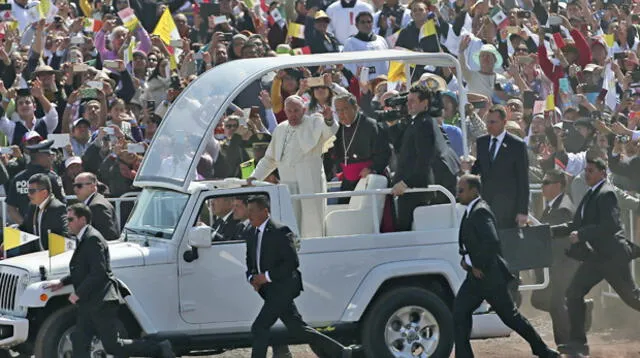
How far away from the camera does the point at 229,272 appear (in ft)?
Result: 40.1

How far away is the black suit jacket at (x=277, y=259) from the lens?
1177 cm

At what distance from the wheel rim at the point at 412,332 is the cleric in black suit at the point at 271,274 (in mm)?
886

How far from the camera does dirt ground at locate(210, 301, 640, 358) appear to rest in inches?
546

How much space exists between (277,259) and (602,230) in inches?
142

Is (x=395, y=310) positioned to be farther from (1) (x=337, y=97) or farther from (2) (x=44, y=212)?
(2) (x=44, y=212)

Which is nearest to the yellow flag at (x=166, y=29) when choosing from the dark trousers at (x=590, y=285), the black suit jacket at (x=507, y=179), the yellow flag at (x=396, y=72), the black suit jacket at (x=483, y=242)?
the yellow flag at (x=396, y=72)

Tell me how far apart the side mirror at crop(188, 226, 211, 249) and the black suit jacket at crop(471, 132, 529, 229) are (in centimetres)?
285

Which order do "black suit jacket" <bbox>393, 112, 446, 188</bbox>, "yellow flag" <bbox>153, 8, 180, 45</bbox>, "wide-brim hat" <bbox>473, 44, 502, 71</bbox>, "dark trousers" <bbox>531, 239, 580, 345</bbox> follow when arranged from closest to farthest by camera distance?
1. "black suit jacket" <bbox>393, 112, 446, 188</bbox>
2. "dark trousers" <bbox>531, 239, 580, 345</bbox>
3. "wide-brim hat" <bbox>473, 44, 502, 71</bbox>
4. "yellow flag" <bbox>153, 8, 180, 45</bbox>

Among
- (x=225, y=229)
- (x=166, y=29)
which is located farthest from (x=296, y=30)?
(x=225, y=229)

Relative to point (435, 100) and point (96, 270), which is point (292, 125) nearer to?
point (435, 100)

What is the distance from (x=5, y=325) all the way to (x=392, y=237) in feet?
11.1

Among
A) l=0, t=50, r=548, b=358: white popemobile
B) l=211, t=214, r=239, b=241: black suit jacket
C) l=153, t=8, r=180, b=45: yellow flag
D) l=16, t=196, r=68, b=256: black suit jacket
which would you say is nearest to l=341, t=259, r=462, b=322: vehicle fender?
l=0, t=50, r=548, b=358: white popemobile

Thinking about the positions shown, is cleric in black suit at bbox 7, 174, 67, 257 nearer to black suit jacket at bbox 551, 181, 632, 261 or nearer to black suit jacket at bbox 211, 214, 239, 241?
black suit jacket at bbox 211, 214, 239, 241

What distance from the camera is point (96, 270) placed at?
11.5 metres
